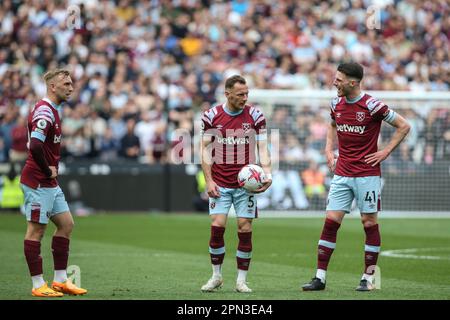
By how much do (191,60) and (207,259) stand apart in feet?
43.2

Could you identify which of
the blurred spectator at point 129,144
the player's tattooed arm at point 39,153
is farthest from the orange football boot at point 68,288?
the blurred spectator at point 129,144

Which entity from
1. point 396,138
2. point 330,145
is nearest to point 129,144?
point 330,145

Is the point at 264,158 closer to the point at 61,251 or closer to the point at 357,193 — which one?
the point at 357,193

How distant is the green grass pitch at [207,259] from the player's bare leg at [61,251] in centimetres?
27

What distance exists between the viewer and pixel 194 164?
24.0 meters

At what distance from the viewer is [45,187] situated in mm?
10078

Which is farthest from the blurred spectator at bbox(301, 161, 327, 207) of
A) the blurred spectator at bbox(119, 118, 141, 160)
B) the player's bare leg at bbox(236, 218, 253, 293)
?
the player's bare leg at bbox(236, 218, 253, 293)

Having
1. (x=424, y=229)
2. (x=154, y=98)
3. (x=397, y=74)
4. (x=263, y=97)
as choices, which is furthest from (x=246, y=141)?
(x=397, y=74)

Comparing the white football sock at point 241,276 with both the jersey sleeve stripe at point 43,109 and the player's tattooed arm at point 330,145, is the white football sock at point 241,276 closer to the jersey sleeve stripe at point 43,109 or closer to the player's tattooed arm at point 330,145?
the player's tattooed arm at point 330,145

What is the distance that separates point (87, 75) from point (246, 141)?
51.3 ft

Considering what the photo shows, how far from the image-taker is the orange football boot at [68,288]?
10109 mm

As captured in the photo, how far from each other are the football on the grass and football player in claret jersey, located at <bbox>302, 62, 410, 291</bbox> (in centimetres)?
85

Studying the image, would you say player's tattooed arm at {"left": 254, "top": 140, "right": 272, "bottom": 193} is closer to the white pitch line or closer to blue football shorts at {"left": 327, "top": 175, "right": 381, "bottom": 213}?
blue football shorts at {"left": 327, "top": 175, "right": 381, "bottom": 213}

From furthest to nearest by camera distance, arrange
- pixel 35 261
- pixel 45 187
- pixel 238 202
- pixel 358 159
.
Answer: pixel 358 159, pixel 238 202, pixel 45 187, pixel 35 261
